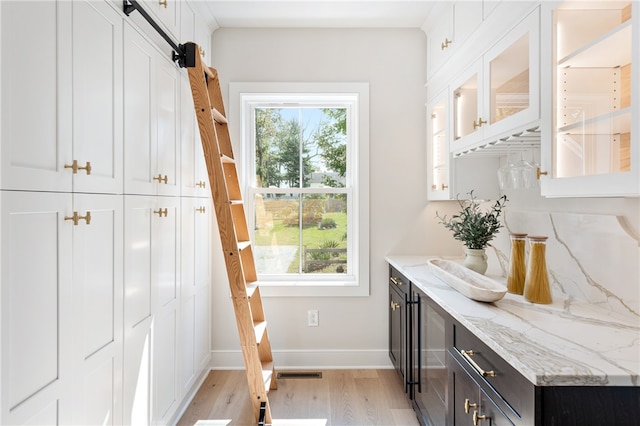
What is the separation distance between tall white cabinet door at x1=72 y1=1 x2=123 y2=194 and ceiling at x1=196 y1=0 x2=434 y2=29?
1258mm

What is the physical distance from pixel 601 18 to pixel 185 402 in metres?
2.83

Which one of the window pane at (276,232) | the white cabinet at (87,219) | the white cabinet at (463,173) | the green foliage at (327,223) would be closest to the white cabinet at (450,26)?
the white cabinet at (463,173)

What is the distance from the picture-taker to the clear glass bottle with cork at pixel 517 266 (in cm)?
169

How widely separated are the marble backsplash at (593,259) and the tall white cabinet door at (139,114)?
2.00 metres

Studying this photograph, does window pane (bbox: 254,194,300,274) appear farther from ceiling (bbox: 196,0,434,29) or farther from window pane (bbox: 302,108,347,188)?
ceiling (bbox: 196,0,434,29)

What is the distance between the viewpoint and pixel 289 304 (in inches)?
115

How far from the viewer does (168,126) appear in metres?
2.10

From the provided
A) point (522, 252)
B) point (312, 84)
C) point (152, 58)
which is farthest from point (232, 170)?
point (522, 252)

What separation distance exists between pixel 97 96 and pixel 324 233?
1.98m

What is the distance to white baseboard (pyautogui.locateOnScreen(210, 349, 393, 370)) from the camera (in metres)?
2.91

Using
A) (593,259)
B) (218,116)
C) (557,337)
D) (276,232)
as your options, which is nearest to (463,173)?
(593,259)

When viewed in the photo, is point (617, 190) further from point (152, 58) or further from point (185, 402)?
point (185, 402)

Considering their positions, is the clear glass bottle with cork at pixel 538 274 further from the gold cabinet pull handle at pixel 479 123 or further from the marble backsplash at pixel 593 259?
the gold cabinet pull handle at pixel 479 123

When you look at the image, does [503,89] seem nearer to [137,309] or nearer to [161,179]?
[161,179]
